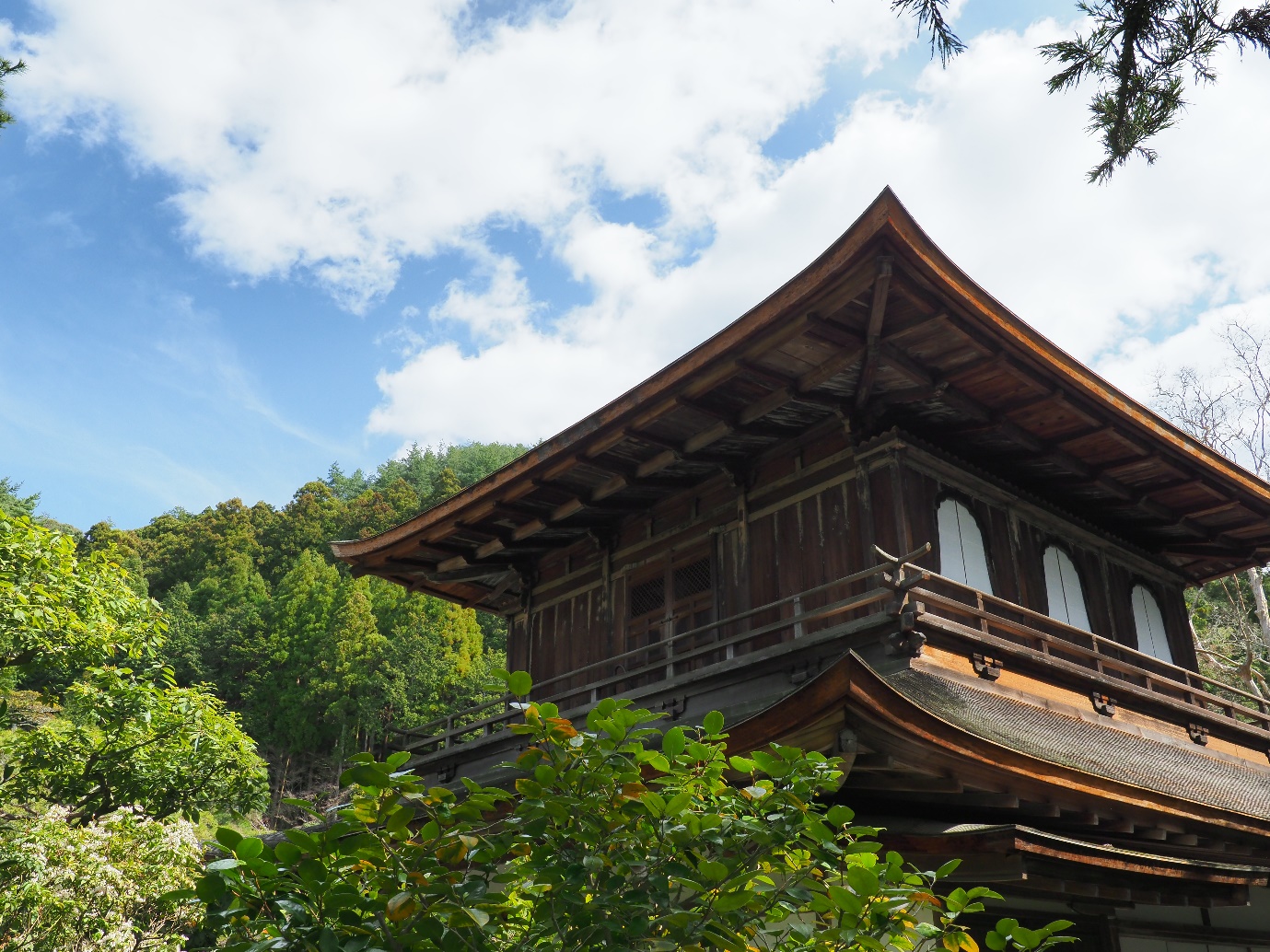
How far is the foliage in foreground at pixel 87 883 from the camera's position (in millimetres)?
8859

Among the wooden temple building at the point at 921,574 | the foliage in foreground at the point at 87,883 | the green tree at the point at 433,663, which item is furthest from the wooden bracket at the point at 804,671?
the green tree at the point at 433,663

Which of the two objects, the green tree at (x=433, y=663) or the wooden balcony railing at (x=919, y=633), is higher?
the green tree at (x=433, y=663)

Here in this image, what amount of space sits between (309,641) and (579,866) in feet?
150

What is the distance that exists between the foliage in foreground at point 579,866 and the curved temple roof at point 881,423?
5475mm

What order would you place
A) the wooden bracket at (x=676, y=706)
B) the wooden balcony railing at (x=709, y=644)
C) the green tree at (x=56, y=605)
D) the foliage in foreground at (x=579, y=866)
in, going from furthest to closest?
the green tree at (x=56, y=605) < the wooden bracket at (x=676, y=706) < the wooden balcony railing at (x=709, y=644) < the foliage in foreground at (x=579, y=866)

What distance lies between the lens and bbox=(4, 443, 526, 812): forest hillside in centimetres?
4084

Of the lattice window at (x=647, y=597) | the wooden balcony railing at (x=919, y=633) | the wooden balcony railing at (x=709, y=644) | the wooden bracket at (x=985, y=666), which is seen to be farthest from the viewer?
the lattice window at (x=647, y=597)

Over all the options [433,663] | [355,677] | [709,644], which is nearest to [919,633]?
[709,644]

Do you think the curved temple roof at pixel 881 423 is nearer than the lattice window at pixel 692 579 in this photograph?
Yes

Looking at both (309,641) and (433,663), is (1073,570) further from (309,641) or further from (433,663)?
(309,641)

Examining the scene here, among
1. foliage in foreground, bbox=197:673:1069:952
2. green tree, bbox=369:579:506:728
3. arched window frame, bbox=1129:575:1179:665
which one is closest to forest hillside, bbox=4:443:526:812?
green tree, bbox=369:579:506:728

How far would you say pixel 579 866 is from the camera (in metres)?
2.88

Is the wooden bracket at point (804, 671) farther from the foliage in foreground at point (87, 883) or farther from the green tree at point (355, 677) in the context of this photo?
the green tree at point (355, 677)

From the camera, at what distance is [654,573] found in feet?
40.8
